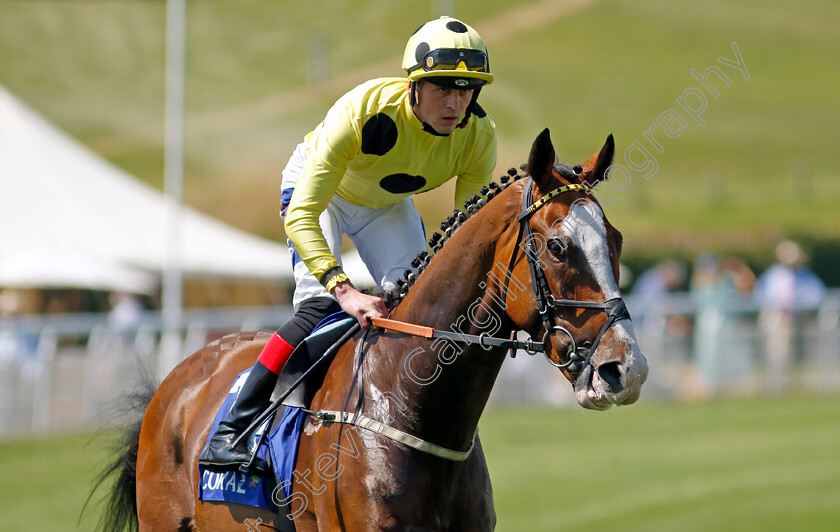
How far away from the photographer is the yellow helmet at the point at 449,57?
4.03 m

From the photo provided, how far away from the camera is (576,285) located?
3.46 m

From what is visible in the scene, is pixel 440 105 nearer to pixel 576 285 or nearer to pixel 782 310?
pixel 576 285

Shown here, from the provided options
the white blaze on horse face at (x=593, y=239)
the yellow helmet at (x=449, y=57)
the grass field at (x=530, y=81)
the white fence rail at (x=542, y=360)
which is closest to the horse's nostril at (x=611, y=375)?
the white blaze on horse face at (x=593, y=239)

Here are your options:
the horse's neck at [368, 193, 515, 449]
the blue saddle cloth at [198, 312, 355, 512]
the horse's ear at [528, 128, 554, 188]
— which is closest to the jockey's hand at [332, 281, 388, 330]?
the horse's neck at [368, 193, 515, 449]

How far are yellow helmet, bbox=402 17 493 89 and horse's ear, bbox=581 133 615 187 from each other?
596mm

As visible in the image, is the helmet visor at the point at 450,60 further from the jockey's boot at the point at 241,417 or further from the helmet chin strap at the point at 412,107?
the jockey's boot at the point at 241,417

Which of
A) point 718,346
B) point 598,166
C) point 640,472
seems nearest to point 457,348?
point 598,166

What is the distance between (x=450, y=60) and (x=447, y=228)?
2.20ft

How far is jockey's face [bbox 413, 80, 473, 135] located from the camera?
4.12 metres

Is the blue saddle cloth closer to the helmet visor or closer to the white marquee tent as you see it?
the helmet visor

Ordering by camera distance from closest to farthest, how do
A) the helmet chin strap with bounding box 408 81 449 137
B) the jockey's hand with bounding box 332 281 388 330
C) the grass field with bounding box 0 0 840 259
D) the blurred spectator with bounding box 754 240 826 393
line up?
1. the jockey's hand with bounding box 332 281 388 330
2. the helmet chin strap with bounding box 408 81 449 137
3. the blurred spectator with bounding box 754 240 826 393
4. the grass field with bounding box 0 0 840 259

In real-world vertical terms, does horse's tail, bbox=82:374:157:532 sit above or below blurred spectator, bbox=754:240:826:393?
below

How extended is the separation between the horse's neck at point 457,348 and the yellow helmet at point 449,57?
0.56 metres

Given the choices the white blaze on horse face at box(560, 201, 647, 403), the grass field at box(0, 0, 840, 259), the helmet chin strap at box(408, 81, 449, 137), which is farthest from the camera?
the grass field at box(0, 0, 840, 259)
